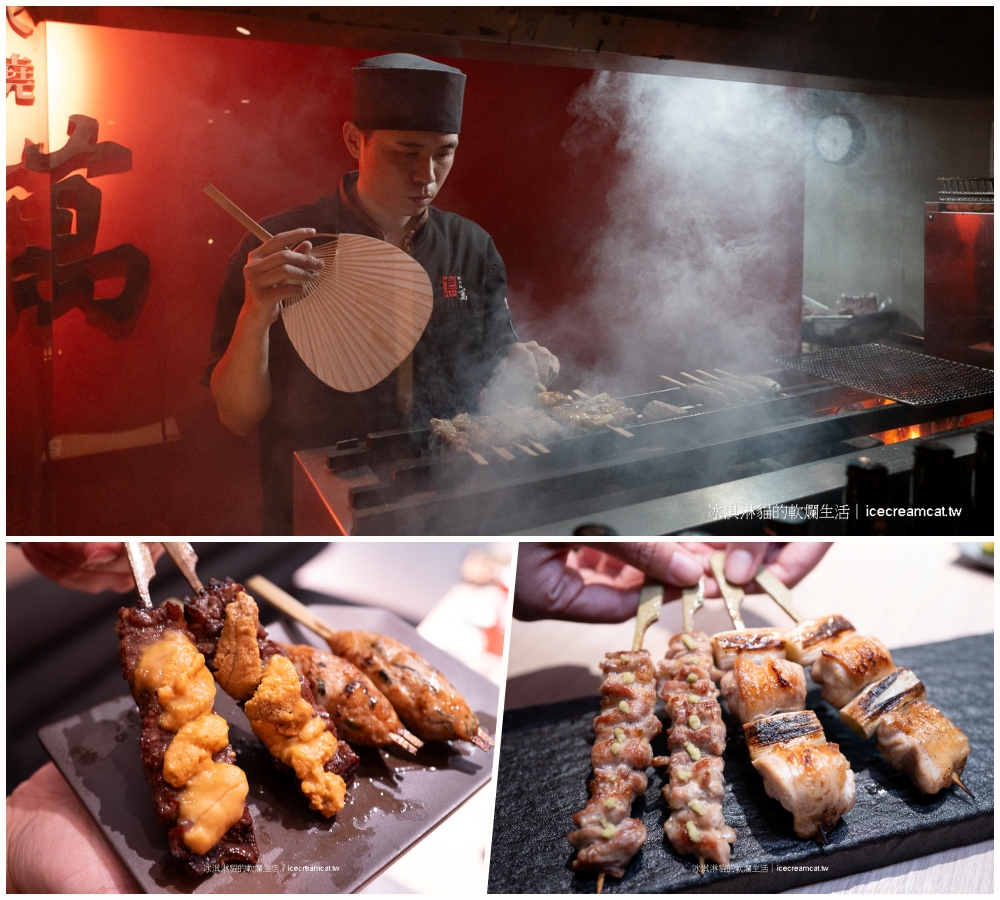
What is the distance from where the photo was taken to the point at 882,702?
223 centimetres

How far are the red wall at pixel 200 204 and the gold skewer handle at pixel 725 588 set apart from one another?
0.92 m

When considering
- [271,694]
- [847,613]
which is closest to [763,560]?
[847,613]

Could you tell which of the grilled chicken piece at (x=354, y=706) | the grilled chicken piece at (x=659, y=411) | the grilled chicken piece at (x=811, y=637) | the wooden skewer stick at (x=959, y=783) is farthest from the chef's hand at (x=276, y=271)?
the wooden skewer stick at (x=959, y=783)

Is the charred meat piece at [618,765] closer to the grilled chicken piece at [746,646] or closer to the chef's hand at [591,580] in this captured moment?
the grilled chicken piece at [746,646]

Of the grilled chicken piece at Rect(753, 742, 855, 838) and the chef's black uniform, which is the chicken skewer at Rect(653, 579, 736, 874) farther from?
the chef's black uniform

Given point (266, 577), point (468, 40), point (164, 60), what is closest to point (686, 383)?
point (468, 40)

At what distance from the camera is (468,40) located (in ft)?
7.73

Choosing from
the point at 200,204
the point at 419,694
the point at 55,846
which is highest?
the point at 200,204

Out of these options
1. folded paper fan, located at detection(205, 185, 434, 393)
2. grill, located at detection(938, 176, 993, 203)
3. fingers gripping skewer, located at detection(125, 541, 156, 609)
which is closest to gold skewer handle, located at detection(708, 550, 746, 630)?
folded paper fan, located at detection(205, 185, 434, 393)

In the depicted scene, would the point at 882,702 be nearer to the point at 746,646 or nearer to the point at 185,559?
the point at 746,646

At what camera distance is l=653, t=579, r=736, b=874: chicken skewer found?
76.0 inches

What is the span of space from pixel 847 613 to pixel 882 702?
795 mm

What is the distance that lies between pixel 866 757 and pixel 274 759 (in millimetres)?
1636

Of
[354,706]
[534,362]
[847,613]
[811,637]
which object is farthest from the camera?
[847,613]
